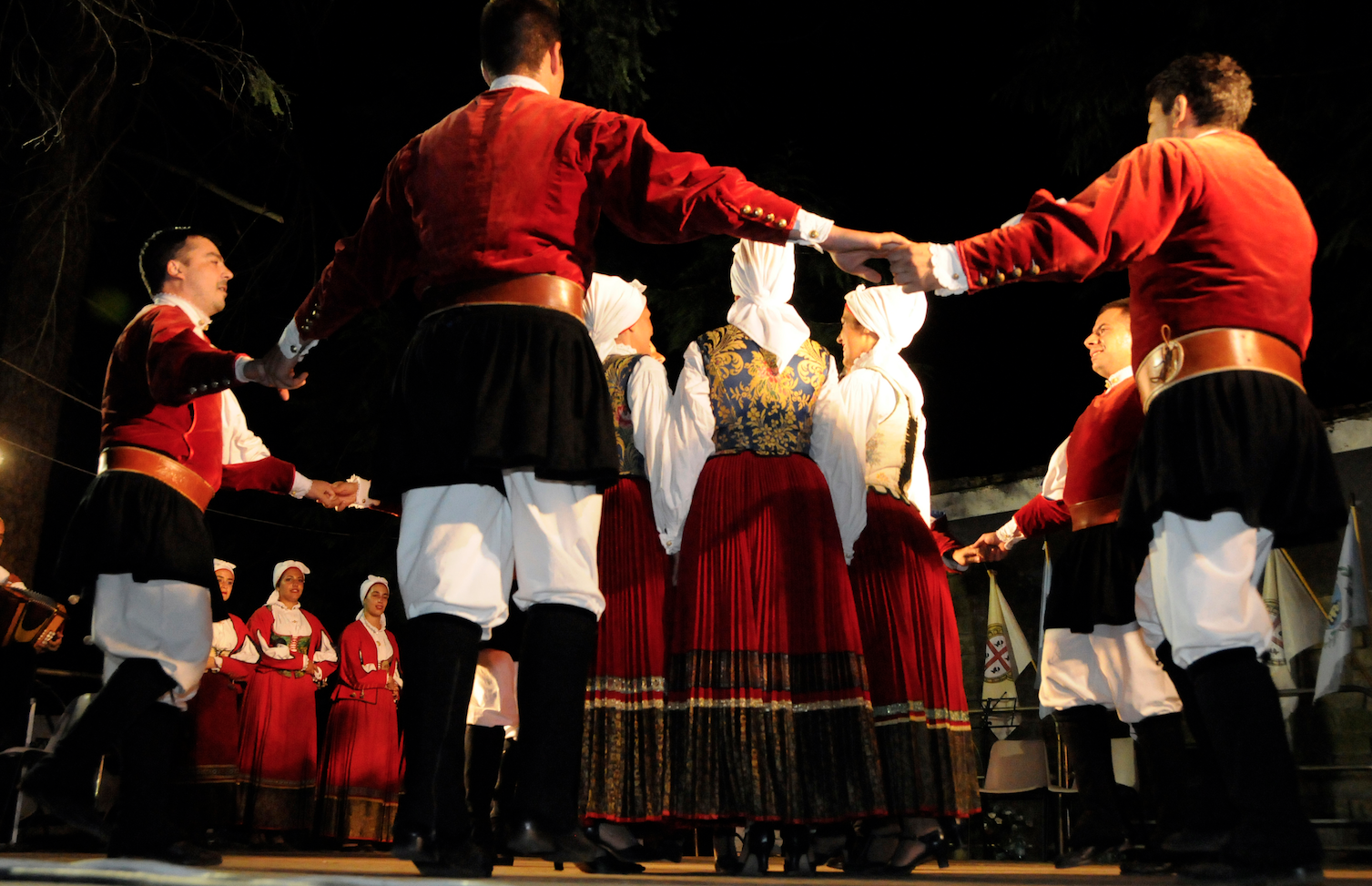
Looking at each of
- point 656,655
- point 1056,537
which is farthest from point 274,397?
point 656,655

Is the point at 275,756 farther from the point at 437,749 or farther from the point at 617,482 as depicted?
the point at 437,749

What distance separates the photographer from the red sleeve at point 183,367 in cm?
331

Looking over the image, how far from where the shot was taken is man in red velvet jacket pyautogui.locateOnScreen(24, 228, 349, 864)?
3211 millimetres

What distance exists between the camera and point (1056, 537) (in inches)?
338

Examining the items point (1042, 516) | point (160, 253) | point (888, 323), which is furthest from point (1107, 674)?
point (160, 253)

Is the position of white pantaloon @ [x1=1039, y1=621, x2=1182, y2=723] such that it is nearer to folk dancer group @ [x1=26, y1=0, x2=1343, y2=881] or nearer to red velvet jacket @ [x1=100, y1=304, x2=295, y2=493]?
folk dancer group @ [x1=26, y1=0, x2=1343, y2=881]

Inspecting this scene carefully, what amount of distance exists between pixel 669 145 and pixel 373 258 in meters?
7.77

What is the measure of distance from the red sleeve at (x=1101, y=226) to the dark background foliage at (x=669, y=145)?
5286 mm

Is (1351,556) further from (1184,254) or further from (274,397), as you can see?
(274,397)

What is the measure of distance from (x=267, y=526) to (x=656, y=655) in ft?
29.7

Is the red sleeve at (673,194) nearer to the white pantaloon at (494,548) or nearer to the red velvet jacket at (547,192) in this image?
the red velvet jacket at (547,192)

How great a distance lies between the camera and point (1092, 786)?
439cm

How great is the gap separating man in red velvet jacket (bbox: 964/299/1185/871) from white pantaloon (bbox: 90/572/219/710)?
2.93 meters

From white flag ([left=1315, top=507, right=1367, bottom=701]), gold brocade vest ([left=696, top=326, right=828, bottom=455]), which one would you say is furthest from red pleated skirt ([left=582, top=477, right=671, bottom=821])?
white flag ([left=1315, top=507, right=1367, bottom=701])
